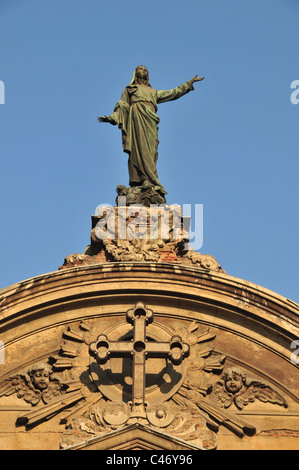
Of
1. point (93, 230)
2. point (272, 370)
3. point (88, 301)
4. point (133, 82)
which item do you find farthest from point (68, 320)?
point (133, 82)

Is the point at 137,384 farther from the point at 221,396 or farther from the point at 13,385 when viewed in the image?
the point at 13,385

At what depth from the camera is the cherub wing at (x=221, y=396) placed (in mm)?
15516

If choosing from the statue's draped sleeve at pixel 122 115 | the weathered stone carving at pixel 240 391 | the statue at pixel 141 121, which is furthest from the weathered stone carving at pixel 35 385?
the statue's draped sleeve at pixel 122 115

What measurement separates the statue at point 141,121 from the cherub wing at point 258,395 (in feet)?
13.1

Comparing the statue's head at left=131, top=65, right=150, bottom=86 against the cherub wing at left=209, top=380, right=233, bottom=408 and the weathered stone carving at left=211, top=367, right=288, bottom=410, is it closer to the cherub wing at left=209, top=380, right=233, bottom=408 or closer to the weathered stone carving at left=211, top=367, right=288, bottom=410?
the weathered stone carving at left=211, top=367, right=288, bottom=410

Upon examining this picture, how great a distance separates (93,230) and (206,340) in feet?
8.64

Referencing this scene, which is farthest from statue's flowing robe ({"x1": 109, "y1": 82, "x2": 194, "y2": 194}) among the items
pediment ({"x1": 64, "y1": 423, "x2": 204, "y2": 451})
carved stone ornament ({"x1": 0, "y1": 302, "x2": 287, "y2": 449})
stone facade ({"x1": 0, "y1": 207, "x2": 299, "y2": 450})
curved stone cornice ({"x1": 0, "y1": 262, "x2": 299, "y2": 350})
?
pediment ({"x1": 64, "y1": 423, "x2": 204, "y2": 451})

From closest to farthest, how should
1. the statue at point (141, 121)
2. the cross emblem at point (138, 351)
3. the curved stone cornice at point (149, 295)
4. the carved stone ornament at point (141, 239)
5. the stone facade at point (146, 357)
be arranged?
the cross emblem at point (138, 351)
the stone facade at point (146, 357)
the curved stone cornice at point (149, 295)
the carved stone ornament at point (141, 239)
the statue at point (141, 121)

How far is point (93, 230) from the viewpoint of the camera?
17.2m

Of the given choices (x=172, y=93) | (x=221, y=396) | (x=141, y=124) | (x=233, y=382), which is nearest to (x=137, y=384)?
(x=221, y=396)

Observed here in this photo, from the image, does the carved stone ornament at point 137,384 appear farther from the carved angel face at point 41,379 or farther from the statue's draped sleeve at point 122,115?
the statue's draped sleeve at point 122,115

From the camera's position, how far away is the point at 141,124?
18.9 meters

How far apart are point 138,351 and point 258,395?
198 cm

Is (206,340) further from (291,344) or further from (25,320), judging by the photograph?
(25,320)
